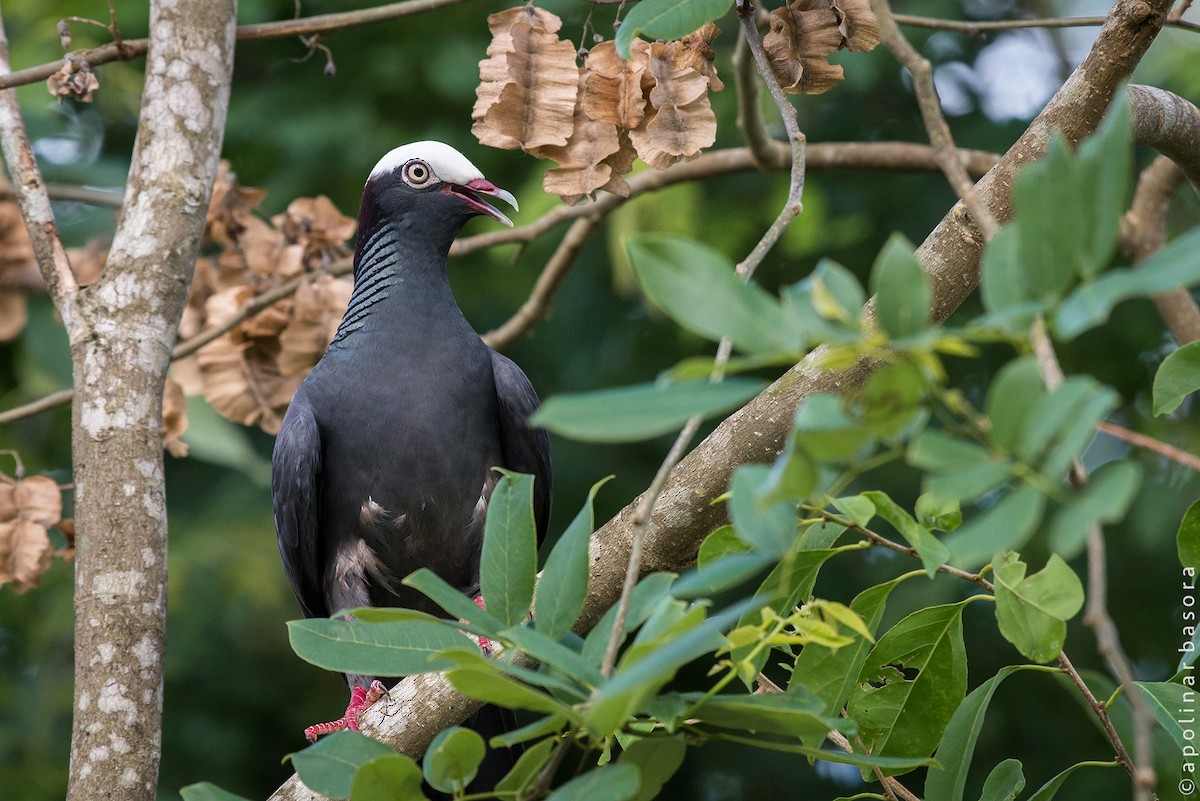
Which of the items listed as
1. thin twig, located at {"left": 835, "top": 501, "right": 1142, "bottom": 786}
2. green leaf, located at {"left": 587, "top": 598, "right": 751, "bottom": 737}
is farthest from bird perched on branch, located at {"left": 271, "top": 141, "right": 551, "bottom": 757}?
green leaf, located at {"left": 587, "top": 598, "right": 751, "bottom": 737}

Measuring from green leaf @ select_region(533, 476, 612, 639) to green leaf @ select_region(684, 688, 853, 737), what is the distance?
6.0 inches

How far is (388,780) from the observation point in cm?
135

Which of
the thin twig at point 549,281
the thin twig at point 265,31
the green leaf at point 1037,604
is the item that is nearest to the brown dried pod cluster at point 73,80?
the thin twig at point 265,31

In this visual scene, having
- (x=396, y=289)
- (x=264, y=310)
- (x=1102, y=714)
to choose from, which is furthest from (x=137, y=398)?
(x=1102, y=714)

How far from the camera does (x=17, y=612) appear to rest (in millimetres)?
5477

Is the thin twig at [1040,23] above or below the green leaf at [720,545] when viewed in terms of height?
above

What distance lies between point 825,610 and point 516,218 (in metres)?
3.96

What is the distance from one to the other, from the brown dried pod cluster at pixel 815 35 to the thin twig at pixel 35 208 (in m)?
1.55

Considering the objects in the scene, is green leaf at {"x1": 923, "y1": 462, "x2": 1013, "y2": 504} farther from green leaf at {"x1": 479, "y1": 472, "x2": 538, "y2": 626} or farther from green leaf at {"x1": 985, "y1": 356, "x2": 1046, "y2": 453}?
green leaf at {"x1": 479, "y1": 472, "x2": 538, "y2": 626}

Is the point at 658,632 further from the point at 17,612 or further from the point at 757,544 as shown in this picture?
the point at 17,612

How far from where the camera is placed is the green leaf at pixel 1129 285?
2.98ft

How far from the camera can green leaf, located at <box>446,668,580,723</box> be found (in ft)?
3.94

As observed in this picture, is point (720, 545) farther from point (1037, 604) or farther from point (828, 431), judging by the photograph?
point (828, 431)

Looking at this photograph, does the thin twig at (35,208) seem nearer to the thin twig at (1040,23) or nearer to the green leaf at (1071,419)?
the thin twig at (1040,23)
